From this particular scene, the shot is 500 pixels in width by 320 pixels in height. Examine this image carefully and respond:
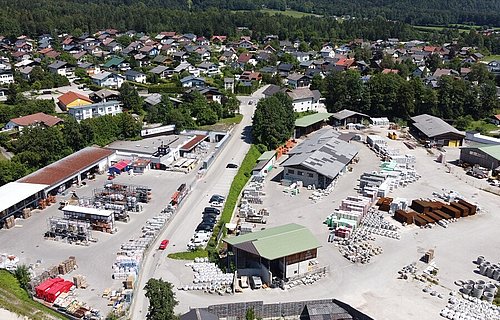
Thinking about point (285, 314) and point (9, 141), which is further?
point (9, 141)

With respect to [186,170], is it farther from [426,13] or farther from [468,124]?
[426,13]

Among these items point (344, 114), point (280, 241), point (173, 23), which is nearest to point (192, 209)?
point (280, 241)

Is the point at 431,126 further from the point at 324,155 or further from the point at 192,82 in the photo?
the point at 192,82

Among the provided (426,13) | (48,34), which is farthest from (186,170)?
(426,13)

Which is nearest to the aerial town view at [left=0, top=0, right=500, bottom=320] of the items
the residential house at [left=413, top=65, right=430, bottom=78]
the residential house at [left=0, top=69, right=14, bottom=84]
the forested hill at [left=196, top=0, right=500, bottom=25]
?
the residential house at [left=0, top=69, right=14, bottom=84]

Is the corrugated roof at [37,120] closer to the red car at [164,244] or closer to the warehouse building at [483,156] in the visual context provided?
the red car at [164,244]
